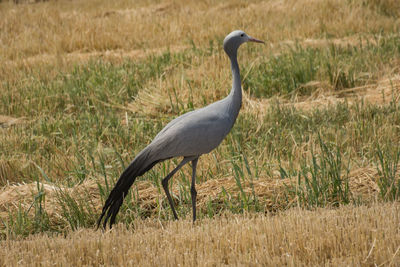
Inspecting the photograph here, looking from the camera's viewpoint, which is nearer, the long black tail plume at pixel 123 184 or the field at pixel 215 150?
the field at pixel 215 150

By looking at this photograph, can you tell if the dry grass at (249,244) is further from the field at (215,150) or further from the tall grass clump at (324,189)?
the tall grass clump at (324,189)

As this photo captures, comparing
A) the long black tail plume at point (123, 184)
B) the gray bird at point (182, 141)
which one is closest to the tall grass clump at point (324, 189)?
the gray bird at point (182, 141)

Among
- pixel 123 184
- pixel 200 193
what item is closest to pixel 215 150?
pixel 200 193

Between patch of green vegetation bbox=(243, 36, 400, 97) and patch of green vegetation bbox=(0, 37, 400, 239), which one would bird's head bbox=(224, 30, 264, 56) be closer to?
patch of green vegetation bbox=(0, 37, 400, 239)

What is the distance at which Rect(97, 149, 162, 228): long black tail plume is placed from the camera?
402 cm

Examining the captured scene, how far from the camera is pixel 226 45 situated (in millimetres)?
4629

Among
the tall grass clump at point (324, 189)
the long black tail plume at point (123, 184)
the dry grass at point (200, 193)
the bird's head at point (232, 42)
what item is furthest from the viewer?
the dry grass at point (200, 193)

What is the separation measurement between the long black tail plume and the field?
0.17 metres

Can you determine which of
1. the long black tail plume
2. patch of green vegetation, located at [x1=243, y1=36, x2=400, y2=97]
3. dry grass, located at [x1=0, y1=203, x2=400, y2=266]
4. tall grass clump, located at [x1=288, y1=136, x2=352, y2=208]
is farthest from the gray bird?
patch of green vegetation, located at [x1=243, y1=36, x2=400, y2=97]

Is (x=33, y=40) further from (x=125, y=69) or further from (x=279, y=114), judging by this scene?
(x=279, y=114)

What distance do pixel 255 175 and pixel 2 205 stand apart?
7.58 feet

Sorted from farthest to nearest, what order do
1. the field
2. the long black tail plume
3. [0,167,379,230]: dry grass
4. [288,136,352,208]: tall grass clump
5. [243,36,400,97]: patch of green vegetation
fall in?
[243,36,400,97]: patch of green vegetation → [0,167,379,230]: dry grass → [288,136,352,208]: tall grass clump → the long black tail plume → the field

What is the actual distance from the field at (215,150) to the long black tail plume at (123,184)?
0.17 m

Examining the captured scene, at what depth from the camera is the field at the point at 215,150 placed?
3668 millimetres
